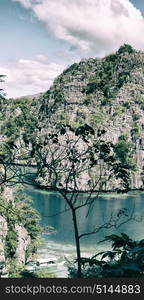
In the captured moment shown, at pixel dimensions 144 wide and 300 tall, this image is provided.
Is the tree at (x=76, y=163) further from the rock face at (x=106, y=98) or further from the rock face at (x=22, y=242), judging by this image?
the rock face at (x=106, y=98)

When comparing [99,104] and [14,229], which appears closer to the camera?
[14,229]

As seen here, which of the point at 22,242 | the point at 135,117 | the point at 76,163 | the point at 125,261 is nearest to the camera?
the point at 125,261

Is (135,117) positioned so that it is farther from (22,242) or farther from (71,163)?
(71,163)

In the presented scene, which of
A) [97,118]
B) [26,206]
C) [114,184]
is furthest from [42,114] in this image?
[26,206]

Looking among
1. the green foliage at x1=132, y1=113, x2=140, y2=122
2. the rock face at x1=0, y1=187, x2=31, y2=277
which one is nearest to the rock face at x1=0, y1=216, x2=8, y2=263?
the rock face at x1=0, y1=187, x2=31, y2=277

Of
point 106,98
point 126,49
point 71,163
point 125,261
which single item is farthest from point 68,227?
point 126,49

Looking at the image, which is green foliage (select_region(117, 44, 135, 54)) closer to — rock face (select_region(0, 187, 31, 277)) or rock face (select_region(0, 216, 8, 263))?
rock face (select_region(0, 187, 31, 277))

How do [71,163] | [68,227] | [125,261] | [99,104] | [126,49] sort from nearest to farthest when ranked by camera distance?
[125,261] < [71,163] < [68,227] < [99,104] < [126,49]

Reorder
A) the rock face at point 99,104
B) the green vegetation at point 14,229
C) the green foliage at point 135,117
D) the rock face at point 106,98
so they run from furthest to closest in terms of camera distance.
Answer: the green foliage at point 135,117 → the rock face at point 106,98 → the rock face at point 99,104 → the green vegetation at point 14,229

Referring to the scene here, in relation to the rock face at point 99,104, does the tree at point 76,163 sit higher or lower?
lower

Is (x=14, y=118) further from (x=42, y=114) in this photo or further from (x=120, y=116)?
(x=120, y=116)

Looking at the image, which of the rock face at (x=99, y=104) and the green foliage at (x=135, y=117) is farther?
the green foliage at (x=135, y=117)

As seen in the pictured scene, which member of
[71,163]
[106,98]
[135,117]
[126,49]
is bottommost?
[71,163]

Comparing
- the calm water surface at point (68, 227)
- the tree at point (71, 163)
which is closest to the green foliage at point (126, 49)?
the calm water surface at point (68, 227)
